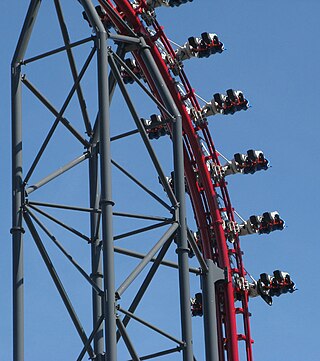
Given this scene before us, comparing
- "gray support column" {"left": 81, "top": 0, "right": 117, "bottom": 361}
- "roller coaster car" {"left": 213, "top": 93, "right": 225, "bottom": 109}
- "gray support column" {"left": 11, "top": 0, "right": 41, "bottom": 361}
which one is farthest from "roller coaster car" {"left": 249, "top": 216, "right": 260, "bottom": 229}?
"gray support column" {"left": 81, "top": 0, "right": 117, "bottom": 361}

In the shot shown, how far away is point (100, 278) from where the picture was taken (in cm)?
1855

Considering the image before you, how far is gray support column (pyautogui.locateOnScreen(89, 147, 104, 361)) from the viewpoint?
58.4 ft

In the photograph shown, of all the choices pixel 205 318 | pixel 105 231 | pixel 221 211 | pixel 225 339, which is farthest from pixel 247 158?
pixel 105 231

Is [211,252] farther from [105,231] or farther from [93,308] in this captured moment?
[105,231]

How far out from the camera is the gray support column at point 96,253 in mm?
17797

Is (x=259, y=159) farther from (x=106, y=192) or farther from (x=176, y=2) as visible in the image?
(x=106, y=192)

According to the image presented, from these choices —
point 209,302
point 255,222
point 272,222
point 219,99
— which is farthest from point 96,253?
point 255,222

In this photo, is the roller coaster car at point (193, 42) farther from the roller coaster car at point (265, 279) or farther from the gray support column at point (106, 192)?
the gray support column at point (106, 192)

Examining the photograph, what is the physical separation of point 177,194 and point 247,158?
40.8ft

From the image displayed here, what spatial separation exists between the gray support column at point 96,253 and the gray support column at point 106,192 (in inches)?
57.6

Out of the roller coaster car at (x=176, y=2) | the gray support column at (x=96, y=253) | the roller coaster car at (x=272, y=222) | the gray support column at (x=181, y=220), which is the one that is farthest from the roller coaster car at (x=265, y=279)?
the gray support column at (x=181, y=220)

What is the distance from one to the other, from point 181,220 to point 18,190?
219 cm

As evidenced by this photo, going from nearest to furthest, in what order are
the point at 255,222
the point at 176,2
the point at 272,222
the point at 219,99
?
the point at 176,2 < the point at 219,99 < the point at 272,222 < the point at 255,222

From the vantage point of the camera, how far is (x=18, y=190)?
17.9 metres
